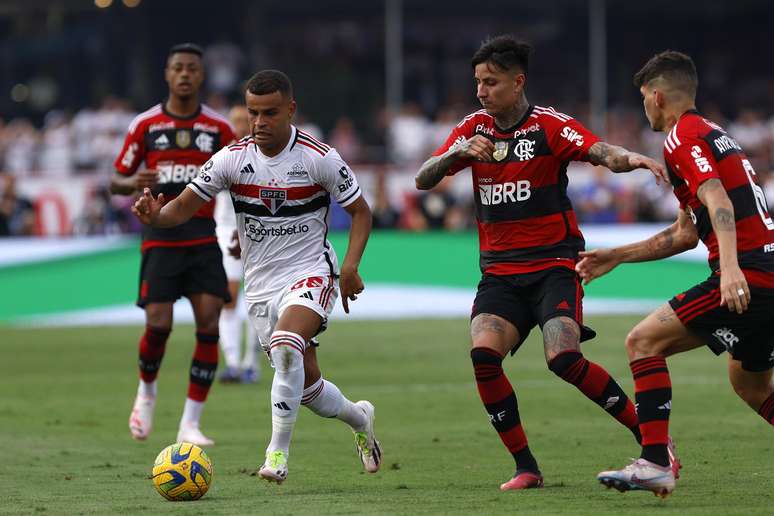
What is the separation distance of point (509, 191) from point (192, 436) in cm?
343

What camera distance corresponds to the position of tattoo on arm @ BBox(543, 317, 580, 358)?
26.9ft

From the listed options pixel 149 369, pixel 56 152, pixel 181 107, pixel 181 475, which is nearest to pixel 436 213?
pixel 56 152

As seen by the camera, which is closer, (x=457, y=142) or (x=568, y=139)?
(x=568, y=139)

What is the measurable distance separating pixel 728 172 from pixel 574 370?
142 centimetres

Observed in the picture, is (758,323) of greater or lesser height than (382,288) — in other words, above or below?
above

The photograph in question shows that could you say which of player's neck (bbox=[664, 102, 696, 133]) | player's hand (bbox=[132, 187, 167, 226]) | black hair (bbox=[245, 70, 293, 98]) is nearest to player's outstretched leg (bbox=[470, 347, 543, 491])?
player's neck (bbox=[664, 102, 696, 133])

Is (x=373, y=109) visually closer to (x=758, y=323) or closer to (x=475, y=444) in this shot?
(x=475, y=444)

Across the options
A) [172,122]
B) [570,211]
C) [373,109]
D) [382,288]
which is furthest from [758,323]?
[373,109]

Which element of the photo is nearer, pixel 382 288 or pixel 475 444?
pixel 475 444

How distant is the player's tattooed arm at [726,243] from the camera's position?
7.18m

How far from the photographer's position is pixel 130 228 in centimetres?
2398

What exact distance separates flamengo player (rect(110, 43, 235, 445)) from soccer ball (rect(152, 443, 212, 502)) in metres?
3.04

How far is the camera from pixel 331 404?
29.4ft

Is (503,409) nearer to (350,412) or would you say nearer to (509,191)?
(350,412)
